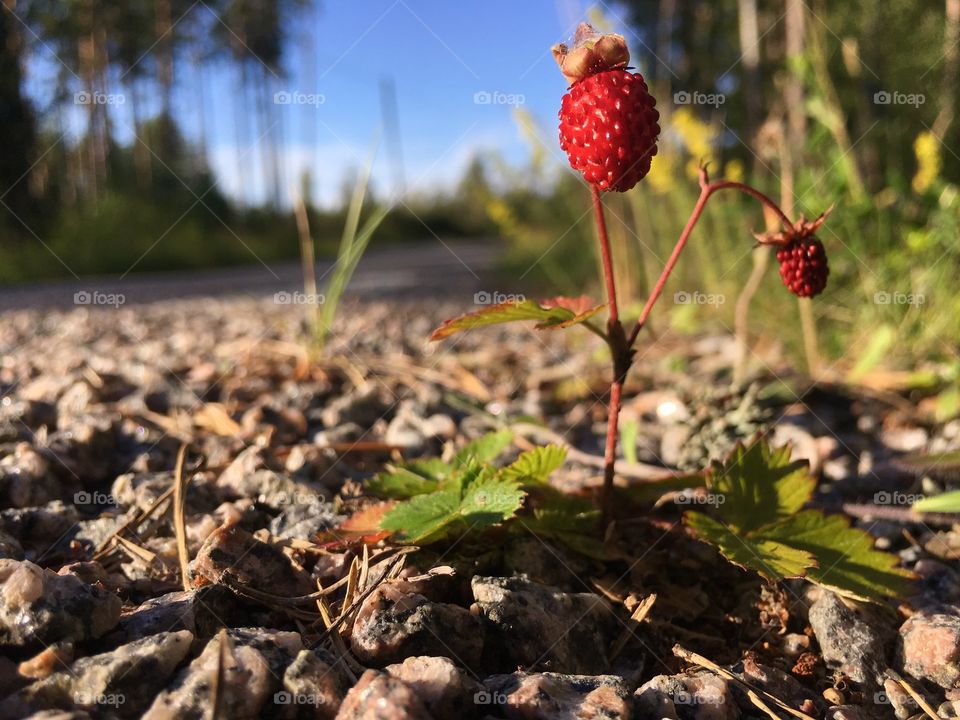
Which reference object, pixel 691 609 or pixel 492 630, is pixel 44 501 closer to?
pixel 492 630

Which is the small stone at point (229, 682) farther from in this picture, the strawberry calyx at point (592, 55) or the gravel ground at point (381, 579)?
the strawberry calyx at point (592, 55)

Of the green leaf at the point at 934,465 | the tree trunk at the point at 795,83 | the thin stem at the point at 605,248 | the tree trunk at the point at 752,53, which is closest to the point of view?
the thin stem at the point at 605,248

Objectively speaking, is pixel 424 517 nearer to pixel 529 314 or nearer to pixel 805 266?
pixel 529 314

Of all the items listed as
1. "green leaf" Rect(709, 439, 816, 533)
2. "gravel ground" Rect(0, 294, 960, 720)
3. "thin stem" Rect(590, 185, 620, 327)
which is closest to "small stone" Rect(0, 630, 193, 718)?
"gravel ground" Rect(0, 294, 960, 720)

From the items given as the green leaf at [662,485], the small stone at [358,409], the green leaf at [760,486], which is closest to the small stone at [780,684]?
the green leaf at [760,486]

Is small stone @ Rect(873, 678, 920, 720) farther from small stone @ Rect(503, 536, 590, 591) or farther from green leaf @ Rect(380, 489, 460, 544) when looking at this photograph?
green leaf @ Rect(380, 489, 460, 544)

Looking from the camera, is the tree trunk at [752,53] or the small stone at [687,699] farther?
the tree trunk at [752,53]

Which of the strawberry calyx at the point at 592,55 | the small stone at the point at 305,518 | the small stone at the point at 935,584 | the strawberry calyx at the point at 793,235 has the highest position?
the strawberry calyx at the point at 592,55
